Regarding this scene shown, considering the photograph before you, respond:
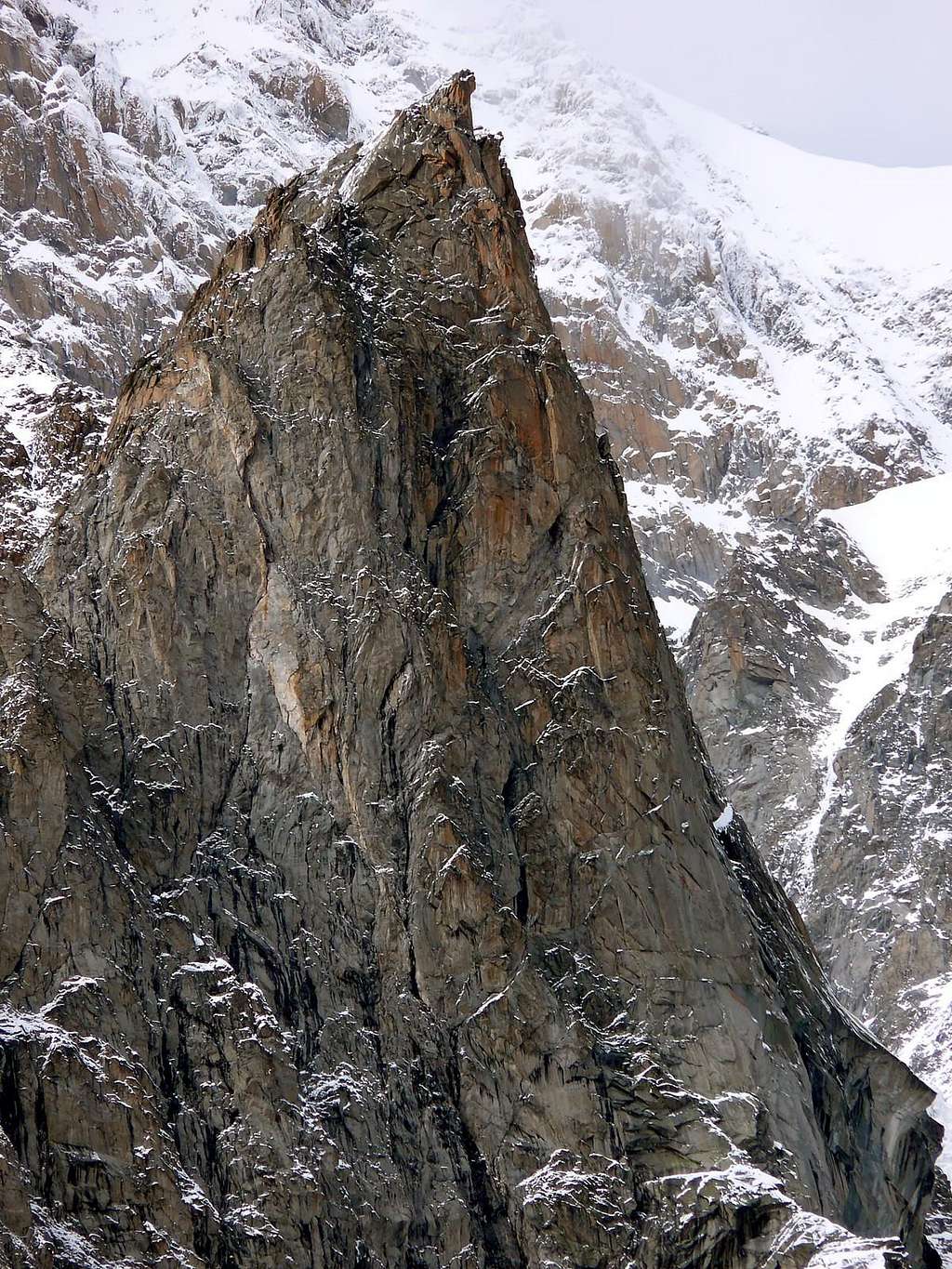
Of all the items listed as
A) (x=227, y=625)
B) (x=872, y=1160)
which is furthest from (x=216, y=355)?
(x=872, y=1160)

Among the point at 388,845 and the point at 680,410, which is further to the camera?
the point at 680,410

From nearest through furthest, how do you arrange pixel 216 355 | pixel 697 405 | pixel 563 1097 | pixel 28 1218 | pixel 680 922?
pixel 28 1218 → pixel 563 1097 → pixel 680 922 → pixel 216 355 → pixel 697 405

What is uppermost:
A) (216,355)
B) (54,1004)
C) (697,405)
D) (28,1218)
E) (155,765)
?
(697,405)

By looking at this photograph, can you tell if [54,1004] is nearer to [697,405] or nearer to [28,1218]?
[28,1218]

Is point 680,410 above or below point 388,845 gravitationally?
above

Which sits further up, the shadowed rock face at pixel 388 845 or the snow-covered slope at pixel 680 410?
the snow-covered slope at pixel 680 410
